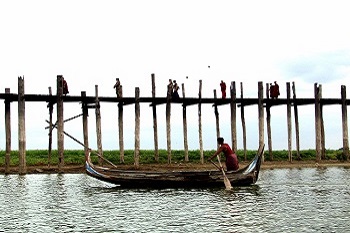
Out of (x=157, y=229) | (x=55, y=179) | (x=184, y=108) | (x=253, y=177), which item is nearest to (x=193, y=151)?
(x=184, y=108)

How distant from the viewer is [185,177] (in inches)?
827

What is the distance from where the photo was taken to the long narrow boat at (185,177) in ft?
68.2

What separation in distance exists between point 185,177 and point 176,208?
4868 mm

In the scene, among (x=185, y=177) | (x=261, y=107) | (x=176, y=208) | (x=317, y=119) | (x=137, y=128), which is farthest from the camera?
(x=317, y=119)

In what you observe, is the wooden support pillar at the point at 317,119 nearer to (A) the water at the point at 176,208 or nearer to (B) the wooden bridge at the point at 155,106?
(B) the wooden bridge at the point at 155,106

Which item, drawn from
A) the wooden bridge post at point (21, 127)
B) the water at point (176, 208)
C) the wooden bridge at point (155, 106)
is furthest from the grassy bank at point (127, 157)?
the water at point (176, 208)

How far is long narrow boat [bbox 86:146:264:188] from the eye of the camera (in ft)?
68.2

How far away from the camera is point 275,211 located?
15500 millimetres

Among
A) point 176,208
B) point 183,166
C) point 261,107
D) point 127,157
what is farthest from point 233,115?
point 176,208

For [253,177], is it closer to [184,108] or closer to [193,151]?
[184,108]

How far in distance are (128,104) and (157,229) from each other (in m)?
17.1

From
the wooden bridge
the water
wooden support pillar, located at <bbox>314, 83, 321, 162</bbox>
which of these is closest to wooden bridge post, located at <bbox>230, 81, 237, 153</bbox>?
the wooden bridge

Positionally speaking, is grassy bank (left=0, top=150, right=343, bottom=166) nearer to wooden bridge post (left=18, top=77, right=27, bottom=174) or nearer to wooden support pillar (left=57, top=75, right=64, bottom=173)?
wooden support pillar (left=57, top=75, right=64, bottom=173)

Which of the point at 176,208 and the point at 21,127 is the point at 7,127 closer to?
the point at 21,127
